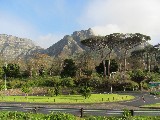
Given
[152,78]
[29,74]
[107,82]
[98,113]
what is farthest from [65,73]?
[98,113]

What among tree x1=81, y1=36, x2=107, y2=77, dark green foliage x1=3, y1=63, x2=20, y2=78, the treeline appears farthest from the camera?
dark green foliage x1=3, y1=63, x2=20, y2=78

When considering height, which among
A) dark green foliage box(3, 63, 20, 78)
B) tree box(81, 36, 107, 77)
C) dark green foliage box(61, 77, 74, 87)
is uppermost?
tree box(81, 36, 107, 77)

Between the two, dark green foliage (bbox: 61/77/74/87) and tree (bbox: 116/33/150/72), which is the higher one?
tree (bbox: 116/33/150/72)

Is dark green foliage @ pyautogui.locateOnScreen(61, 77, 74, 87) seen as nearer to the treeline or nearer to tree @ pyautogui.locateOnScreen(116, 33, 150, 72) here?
the treeline

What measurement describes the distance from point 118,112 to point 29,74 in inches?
3406

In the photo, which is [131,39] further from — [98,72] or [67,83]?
[67,83]

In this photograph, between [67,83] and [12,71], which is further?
[12,71]

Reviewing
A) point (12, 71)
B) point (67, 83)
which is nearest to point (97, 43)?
point (67, 83)

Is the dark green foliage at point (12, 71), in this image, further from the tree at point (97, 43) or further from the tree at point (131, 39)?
the tree at point (131, 39)

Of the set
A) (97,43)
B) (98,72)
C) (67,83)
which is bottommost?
(67,83)

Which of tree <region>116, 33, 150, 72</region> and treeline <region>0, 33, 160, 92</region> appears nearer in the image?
treeline <region>0, 33, 160, 92</region>

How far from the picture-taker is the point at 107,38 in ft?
327

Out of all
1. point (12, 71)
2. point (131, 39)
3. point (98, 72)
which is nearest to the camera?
point (131, 39)

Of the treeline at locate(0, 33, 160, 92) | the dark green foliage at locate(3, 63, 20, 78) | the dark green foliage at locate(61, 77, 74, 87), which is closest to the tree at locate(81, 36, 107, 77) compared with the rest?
the treeline at locate(0, 33, 160, 92)
